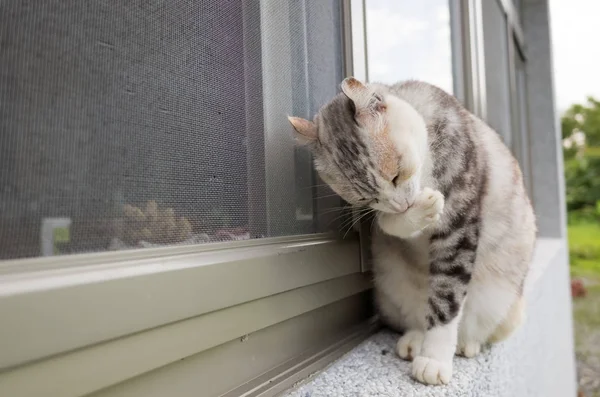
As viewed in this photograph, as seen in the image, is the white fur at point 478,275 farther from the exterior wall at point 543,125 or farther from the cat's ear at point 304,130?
the exterior wall at point 543,125

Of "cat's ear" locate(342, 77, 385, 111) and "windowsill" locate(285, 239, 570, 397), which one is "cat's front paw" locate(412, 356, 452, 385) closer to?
"windowsill" locate(285, 239, 570, 397)

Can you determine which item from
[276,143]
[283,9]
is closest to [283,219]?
[276,143]

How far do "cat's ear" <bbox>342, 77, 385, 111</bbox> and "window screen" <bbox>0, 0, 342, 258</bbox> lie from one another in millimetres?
122

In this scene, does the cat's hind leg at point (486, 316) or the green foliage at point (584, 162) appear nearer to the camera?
the cat's hind leg at point (486, 316)

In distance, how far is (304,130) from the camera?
A: 0.95m

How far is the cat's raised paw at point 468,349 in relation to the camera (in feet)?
3.53

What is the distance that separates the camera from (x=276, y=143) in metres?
0.91

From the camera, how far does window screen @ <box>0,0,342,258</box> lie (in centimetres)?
45

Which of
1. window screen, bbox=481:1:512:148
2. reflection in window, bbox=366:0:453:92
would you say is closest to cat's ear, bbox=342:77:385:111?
reflection in window, bbox=366:0:453:92

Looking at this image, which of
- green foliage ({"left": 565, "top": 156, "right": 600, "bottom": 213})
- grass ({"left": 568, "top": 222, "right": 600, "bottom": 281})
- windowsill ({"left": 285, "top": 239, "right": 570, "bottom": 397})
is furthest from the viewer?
green foliage ({"left": 565, "top": 156, "right": 600, "bottom": 213})

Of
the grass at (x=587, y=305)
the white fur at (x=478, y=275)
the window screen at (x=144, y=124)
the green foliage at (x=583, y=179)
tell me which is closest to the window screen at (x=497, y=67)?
the white fur at (x=478, y=275)

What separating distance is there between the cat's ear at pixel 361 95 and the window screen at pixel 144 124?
12 cm

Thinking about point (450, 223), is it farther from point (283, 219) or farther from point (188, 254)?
point (188, 254)

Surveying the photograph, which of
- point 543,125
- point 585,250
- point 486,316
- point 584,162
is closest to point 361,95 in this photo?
point 486,316
